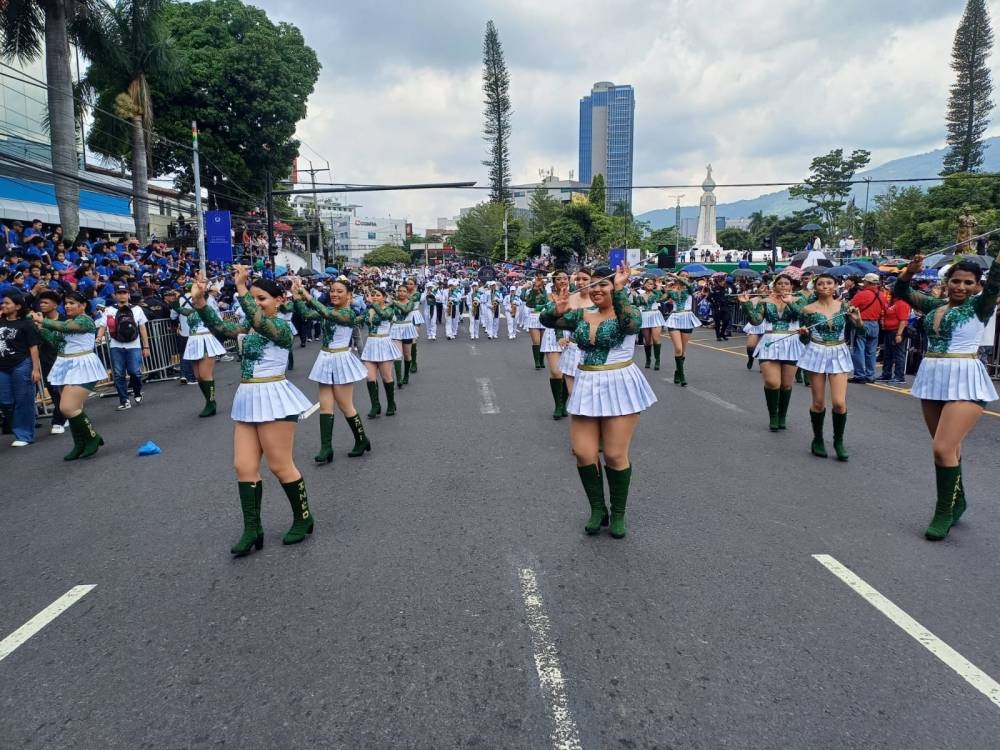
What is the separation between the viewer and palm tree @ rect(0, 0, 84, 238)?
1755cm

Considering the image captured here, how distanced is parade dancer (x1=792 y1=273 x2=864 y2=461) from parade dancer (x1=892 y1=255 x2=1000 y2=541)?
180 centimetres

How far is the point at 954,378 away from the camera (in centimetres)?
496

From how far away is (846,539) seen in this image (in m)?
4.95

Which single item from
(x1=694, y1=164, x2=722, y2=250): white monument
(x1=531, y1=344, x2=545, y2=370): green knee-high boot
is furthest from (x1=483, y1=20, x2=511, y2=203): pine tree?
(x1=531, y1=344, x2=545, y2=370): green knee-high boot

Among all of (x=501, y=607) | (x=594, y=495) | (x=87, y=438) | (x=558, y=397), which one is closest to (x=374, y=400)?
(x=558, y=397)

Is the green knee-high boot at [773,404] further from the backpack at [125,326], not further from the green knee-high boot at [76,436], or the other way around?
the backpack at [125,326]

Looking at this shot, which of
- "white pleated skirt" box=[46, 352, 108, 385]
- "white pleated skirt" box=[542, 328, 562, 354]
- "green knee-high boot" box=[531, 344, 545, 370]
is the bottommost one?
"green knee-high boot" box=[531, 344, 545, 370]

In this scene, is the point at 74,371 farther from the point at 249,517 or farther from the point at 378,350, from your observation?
the point at 249,517

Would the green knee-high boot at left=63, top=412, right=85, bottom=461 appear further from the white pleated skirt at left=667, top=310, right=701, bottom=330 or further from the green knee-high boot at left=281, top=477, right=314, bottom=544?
the white pleated skirt at left=667, top=310, right=701, bottom=330

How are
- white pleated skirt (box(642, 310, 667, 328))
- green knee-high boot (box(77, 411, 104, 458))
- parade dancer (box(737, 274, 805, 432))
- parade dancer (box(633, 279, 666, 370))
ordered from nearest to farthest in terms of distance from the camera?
green knee-high boot (box(77, 411, 104, 458)), parade dancer (box(737, 274, 805, 432)), parade dancer (box(633, 279, 666, 370)), white pleated skirt (box(642, 310, 667, 328))

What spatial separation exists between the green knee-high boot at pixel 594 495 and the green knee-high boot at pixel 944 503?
8.11 feet

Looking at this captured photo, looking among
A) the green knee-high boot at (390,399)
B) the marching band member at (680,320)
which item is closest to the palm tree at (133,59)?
the green knee-high boot at (390,399)

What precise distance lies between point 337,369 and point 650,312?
7741 millimetres

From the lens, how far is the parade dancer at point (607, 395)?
4.87 meters
